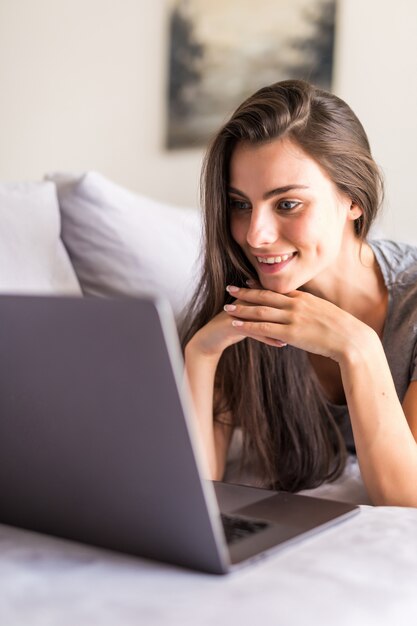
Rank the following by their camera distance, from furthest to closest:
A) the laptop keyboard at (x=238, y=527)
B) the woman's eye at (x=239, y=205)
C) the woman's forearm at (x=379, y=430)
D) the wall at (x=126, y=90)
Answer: the wall at (x=126, y=90) → the woman's eye at (x=239, y=205) → the woman's forearm at (x=379, y=430) → the laptop keyboard at (x=238, y=527)

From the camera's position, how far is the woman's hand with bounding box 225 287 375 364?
3.83 feet

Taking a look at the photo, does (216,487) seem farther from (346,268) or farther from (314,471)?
(346,268)

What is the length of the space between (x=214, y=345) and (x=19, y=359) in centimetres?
69

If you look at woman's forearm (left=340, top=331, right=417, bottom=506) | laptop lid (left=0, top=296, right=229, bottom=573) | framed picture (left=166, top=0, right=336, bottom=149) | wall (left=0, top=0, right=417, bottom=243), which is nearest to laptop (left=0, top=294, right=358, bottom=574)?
laptop lid (left=0, top=296, right=229, bottom=573)

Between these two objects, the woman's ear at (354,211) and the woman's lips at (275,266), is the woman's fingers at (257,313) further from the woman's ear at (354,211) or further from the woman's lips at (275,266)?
the woman's ear at (354,211)

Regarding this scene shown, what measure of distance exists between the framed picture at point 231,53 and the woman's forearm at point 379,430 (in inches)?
45.6

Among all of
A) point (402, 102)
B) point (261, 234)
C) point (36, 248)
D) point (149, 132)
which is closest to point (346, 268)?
point (261, 234)

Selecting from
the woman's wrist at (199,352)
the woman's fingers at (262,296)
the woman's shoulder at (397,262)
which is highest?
the woman's shoulder at (397,262)

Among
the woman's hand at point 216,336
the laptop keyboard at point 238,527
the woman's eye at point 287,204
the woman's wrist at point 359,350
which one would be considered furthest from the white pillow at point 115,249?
the laptop keyboard at point 238,527

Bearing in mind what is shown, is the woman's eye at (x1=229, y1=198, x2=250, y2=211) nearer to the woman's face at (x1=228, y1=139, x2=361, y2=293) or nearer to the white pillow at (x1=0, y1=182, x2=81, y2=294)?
the woman's face at (x1=228, y1=139, x2=361, y2=293)

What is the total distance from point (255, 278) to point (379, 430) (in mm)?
410

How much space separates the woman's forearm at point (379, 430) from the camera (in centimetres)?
111

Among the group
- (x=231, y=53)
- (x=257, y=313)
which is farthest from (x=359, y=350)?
(x=231, y=53)

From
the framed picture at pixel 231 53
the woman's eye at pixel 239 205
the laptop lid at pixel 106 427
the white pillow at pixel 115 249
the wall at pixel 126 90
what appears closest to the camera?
the laptop lid at pixel 106 427
